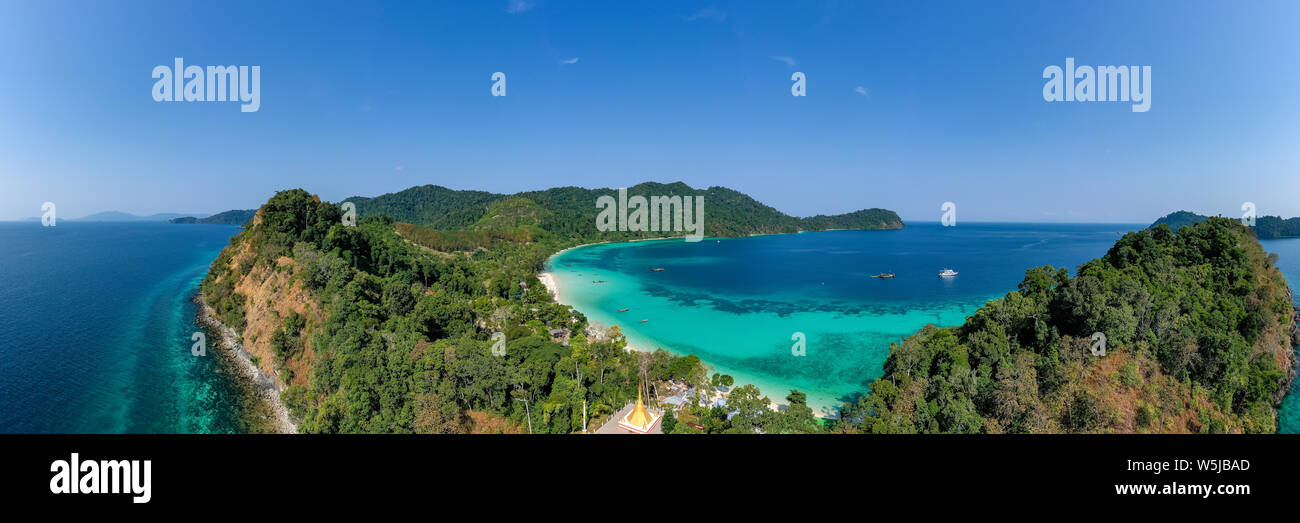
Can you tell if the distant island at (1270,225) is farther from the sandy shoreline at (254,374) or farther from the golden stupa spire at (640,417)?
the sandy shoreline at (254,374)

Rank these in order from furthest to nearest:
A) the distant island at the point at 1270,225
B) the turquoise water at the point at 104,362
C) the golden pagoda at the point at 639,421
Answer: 1. the distant island at the point at 1270,225
2. the turquoise water at the point at 104,362
3. the golden pagoda at the point at 639,421

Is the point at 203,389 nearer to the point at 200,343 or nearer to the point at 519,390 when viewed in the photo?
the point at 200,343

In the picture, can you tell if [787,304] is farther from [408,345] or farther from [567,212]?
[567,212]

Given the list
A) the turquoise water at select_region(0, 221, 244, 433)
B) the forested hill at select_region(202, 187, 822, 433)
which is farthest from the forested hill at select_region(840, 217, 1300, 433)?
the turquoise water at select_region(0, 221, 244, 433)

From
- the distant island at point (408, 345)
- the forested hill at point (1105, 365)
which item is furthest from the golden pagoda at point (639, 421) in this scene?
the forested hill at point (1105, 365)
